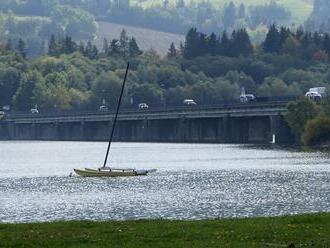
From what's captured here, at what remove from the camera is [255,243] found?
127 ft

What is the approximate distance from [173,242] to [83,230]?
18.7ft

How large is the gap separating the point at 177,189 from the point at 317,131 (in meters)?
87.2

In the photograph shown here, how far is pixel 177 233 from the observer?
41.5 metres

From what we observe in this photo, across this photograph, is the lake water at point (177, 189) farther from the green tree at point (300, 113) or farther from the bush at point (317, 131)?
the green tree at point (300, 113)

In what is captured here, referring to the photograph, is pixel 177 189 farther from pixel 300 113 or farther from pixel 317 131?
pixel 300 113

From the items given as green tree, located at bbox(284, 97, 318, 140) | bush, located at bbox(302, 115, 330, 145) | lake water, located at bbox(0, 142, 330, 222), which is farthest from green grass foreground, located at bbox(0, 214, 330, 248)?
green tree, located at bbox(284, 97, 318, 140)

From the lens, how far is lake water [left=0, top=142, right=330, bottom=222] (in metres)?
66.9

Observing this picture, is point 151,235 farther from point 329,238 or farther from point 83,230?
point 329,238

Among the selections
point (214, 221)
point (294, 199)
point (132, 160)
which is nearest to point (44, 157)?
point (132, 160)

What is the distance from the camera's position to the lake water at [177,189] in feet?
219

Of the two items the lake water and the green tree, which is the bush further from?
the lake water

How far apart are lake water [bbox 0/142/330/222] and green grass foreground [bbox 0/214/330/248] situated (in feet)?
52.7

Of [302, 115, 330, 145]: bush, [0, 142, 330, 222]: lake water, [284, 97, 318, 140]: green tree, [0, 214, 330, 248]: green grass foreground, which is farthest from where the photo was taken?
[284, 97, 318, 140]: green tree

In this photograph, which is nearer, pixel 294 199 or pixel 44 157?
pixel 294 199
